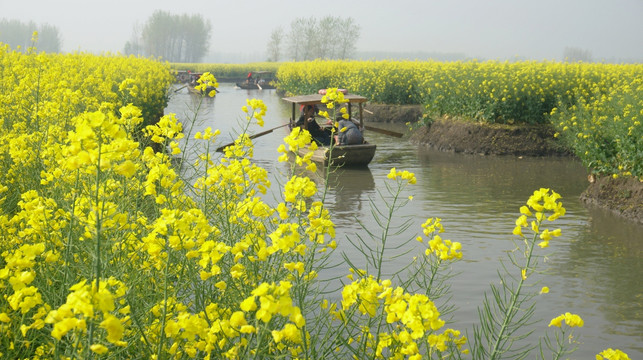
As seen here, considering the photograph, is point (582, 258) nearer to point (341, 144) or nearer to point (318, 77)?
point (341, 144)

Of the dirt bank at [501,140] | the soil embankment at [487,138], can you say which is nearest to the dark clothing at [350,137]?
the soil embankment at [487,138]

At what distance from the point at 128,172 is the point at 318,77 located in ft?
102

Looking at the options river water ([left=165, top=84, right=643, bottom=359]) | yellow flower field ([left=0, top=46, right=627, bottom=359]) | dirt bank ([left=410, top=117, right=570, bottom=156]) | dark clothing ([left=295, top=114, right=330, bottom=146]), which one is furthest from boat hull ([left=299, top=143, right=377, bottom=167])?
yellow flower field ([left=0, top=46, right=627, bottom=359])

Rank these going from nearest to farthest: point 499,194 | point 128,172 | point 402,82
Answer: point 128,172
point 499,194
point 402,82

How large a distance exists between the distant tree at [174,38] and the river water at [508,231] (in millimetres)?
135273

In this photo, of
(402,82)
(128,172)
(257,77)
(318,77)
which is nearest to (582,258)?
(128,172)

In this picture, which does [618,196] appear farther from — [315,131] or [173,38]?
[173,38]

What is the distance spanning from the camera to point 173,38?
148m

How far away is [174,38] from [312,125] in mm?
138851

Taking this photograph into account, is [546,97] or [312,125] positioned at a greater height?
[546,97]

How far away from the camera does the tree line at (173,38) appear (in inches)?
5704

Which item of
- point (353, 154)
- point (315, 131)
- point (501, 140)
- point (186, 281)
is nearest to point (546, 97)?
point (501, 140)

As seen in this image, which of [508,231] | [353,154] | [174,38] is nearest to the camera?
[508,231]

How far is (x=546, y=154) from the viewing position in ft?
51.8
